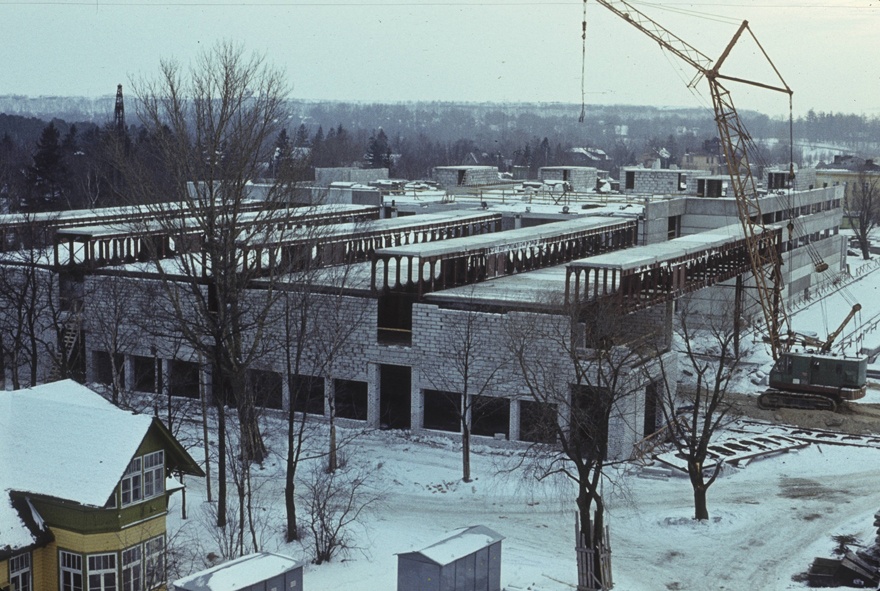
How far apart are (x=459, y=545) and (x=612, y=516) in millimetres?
8365

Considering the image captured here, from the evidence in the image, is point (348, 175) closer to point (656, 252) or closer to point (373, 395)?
point (656, 252)

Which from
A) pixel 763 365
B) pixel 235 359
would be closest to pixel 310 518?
pixel 235 359

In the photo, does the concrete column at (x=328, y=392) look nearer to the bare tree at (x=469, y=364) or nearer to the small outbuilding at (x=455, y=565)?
the bare tree at (x=469, y=364)

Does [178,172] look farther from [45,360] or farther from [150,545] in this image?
[45,360]

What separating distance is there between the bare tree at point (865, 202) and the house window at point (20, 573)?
3930 inches

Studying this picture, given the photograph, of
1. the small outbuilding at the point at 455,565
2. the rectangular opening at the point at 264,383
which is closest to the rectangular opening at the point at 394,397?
the rectangular opening at the point at 264,383

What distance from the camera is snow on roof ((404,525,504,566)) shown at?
27.3 m

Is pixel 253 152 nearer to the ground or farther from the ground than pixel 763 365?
farther from the ground

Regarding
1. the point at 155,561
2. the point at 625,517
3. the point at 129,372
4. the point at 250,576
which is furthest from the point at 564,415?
the point at 129,372

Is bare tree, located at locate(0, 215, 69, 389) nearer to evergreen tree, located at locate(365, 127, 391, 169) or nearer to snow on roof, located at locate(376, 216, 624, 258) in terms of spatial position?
snow on roof, located at locate(376, 216, 624, 258)

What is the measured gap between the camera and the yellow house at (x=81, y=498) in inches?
1026

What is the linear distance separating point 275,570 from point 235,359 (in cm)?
946

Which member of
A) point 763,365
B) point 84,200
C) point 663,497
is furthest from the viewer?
point 84,200

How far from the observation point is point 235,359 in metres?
34.0
